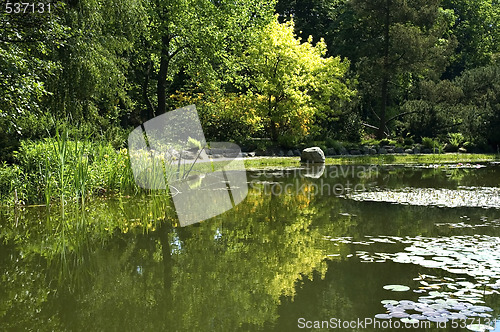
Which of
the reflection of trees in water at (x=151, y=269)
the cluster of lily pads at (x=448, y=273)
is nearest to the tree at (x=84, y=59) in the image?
the reflection of trees in water at (x=151, y=269)

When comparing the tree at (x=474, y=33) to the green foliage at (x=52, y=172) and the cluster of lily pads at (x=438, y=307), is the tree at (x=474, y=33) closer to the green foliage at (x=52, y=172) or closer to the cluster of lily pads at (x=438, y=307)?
the green foliage at (x=52, y=172)

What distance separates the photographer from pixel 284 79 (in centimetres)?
2177

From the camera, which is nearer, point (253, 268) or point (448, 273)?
point (448, 273)

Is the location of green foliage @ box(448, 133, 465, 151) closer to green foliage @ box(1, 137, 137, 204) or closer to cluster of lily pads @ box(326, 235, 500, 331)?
green foliage @ box(1, 137, 137, 204)

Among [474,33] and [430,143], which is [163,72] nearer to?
[430,143]

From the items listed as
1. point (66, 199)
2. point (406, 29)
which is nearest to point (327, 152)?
point (406, 29)

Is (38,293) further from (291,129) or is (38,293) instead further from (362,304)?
(291,129)

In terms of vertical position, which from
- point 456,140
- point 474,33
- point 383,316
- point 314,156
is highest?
point 474,33

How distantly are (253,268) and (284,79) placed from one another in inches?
711

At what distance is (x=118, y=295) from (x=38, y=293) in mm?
650

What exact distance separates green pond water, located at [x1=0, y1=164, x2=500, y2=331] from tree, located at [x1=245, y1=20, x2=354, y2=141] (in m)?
14.3

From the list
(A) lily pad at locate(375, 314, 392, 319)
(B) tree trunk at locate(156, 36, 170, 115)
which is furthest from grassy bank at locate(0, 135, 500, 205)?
(B) tree trunk at locate(156, 36, 170, 115)

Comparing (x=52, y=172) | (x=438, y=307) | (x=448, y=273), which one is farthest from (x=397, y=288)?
(x=52, y=172)

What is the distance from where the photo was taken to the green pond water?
3.29m
